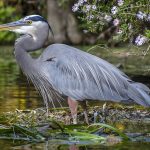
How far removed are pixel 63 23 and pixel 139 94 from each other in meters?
22.7

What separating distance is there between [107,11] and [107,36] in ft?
65.6

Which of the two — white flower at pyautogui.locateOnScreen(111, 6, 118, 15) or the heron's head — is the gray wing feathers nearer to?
the heron's head

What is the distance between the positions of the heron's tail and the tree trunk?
72.5 ft

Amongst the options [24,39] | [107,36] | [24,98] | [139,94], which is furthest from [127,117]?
[107,36]

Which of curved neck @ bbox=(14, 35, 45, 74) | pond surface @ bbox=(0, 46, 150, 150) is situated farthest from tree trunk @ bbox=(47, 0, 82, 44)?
curved neck @ bbox=(14, 35, 45, 74)

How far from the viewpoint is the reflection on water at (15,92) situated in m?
11.2

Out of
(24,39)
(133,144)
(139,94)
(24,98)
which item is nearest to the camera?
(133,144)

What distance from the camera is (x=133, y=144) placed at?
7.59 meters

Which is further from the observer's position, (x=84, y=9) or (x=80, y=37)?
(x=80, y=37)

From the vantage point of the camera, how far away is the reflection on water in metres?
11.2

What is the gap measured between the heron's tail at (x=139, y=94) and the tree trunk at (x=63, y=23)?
22112mm

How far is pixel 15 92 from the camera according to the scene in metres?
13.1

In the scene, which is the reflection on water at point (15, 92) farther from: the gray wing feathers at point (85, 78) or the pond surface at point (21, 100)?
the gray wing feathers at point (85, 78)

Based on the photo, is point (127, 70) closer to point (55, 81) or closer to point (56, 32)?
point (55, 81)
